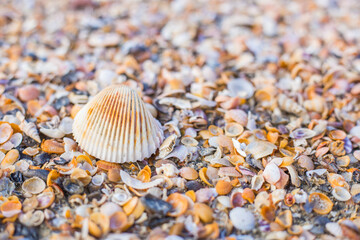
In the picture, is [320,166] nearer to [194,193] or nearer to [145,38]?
[194,193]

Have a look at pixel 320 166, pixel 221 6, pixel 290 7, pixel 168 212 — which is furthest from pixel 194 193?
pixel 290 7

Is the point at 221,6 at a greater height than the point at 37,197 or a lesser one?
greater

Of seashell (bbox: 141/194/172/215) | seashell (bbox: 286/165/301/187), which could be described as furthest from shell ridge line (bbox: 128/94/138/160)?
seashell (bbox: 286/165/301/187)

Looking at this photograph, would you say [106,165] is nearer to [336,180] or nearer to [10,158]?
[10,158]

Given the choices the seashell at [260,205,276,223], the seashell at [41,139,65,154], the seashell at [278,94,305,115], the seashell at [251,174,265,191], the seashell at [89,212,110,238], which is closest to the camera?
the seashell at [89,212,110,238]

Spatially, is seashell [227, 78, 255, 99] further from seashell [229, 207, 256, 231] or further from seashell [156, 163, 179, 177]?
seashell [229, 207, 256, 231]

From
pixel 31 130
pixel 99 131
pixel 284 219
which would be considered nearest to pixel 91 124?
pixel 99 131

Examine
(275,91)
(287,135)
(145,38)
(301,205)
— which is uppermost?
(145,38)

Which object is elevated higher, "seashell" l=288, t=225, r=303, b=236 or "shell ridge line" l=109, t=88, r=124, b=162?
"shell ridge line" l=109, t=88, r=124, b=162
